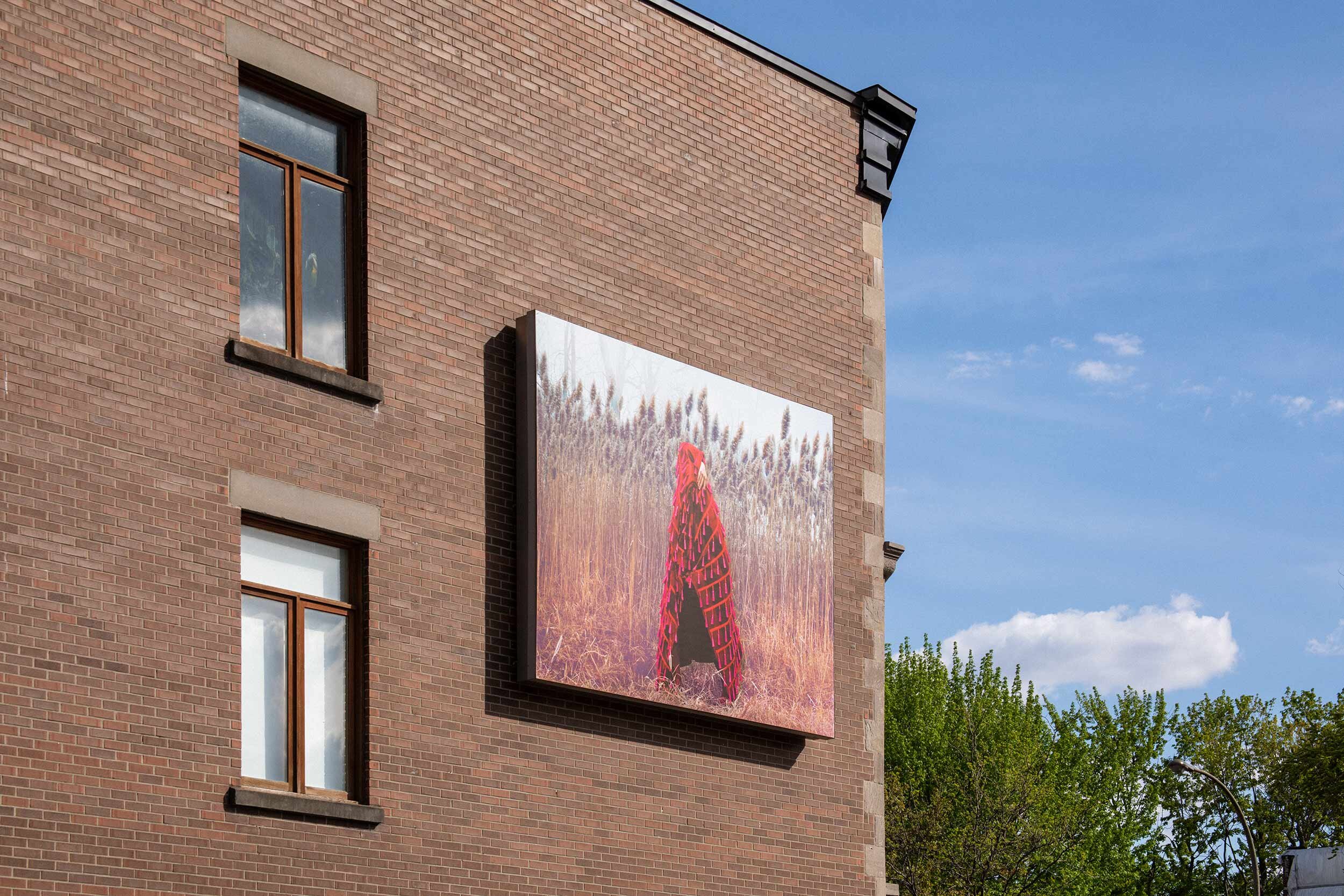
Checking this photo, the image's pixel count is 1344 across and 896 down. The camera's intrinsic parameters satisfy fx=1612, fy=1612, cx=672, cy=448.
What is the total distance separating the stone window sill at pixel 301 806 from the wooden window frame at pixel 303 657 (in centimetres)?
16

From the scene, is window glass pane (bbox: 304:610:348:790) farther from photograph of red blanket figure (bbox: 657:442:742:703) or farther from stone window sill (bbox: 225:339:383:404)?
photograph of red blanket figure (bbox: 657:442:742:703)

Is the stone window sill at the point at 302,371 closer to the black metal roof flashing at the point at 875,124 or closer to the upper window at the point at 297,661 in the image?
the upper window at the point at 297,661

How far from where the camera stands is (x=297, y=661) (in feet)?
44.1

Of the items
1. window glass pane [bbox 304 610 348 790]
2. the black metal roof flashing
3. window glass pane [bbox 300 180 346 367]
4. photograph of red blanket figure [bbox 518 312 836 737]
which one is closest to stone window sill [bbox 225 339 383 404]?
window glass pane [bbox 300 180 346 367]

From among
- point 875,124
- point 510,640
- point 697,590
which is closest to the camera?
point 510,640

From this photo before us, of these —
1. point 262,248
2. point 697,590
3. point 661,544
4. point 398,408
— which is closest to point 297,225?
point 262,248

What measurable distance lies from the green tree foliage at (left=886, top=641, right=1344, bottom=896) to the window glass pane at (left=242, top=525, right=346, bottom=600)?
88.1 ft

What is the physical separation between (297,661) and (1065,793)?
41.5 m

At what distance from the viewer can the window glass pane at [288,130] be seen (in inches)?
557

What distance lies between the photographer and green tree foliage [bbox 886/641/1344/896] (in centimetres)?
4612

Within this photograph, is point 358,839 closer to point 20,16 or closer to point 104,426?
point 104,426

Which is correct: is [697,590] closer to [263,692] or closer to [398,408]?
[398,408]

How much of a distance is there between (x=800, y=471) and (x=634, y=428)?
2542 mm

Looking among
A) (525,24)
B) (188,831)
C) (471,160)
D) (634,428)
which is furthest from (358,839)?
(525,24)
